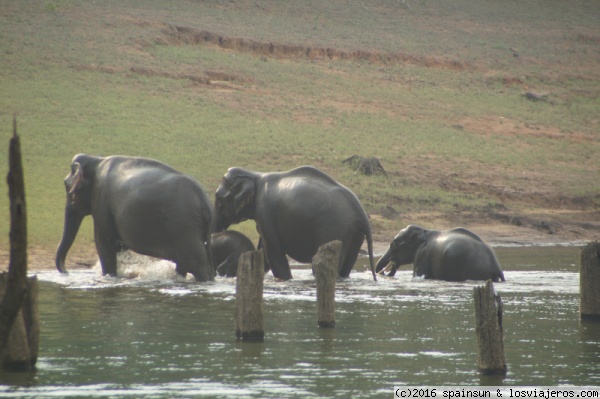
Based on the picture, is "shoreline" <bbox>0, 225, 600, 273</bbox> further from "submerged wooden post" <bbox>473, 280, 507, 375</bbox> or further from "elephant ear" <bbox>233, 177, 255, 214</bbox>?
"submerged wooden post" <bbox>473, 280, 507, 375</bbox>

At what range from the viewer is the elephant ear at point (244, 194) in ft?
61.6

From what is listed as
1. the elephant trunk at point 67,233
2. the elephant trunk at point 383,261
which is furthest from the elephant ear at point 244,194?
the elephant trunk at point 67,233

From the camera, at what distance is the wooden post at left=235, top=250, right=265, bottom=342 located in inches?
452

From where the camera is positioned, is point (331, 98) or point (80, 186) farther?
point (331, 98)

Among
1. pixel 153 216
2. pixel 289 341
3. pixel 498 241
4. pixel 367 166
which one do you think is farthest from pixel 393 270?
pixel 367 166

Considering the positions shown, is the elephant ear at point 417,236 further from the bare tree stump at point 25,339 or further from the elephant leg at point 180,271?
the bare tree stump at point 25,339

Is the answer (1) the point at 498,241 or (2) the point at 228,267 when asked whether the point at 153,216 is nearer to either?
(2) the point at 228,267

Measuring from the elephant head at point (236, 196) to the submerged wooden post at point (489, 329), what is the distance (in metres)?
8.94

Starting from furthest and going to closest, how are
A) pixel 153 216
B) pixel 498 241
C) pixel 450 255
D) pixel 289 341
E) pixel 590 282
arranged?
pixel 498 241, pixel 450 255, pixel 153 216, pixel 590 282, pixel 289 341

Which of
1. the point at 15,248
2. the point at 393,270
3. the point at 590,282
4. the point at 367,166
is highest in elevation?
the point at 15,248

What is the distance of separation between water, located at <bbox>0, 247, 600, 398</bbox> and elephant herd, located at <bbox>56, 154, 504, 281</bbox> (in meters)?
0.40

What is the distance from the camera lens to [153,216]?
17.4 m

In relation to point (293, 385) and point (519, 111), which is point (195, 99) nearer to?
point (519, 111)

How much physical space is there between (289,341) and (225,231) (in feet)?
23.2
